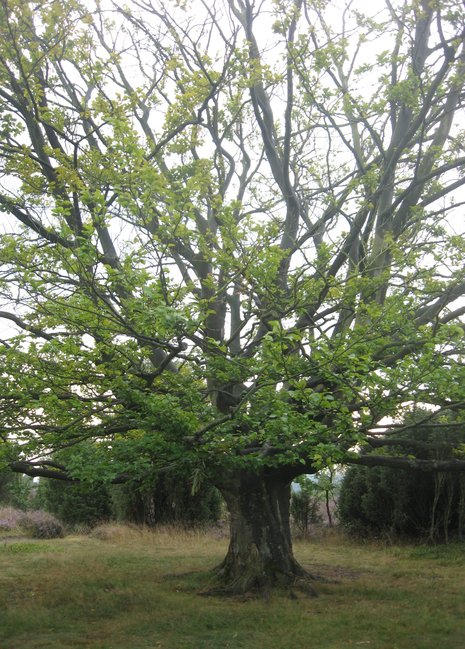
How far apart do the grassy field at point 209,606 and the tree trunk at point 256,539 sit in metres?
0.47

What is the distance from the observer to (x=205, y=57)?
9.59 meters

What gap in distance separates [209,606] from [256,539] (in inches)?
62.6

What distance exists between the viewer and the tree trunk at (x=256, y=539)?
1030 cm

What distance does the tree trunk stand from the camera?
10.3m

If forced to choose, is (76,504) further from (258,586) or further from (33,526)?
(258,586)

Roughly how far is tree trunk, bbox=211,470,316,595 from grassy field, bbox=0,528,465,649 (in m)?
0.47

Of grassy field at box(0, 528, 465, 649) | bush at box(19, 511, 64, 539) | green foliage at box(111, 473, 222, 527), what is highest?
green foliage at box(111, 473, 222, 527)

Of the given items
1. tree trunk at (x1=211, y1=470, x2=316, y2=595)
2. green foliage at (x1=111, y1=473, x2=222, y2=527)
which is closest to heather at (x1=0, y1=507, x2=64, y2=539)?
green foliage at (x1=111, y1=473, x2=222, y2=527)

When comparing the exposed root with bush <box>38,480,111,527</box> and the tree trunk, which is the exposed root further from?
bush <box>38,480,111,527</box>

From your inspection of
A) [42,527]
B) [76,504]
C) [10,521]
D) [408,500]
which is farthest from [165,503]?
[408,500]

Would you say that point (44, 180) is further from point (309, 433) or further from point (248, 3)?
point (309, 433)

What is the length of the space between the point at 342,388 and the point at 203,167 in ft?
17.2

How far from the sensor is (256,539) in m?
10.5

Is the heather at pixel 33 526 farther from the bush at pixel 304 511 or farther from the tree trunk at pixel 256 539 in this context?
the tree trunk at pixel 256 539
